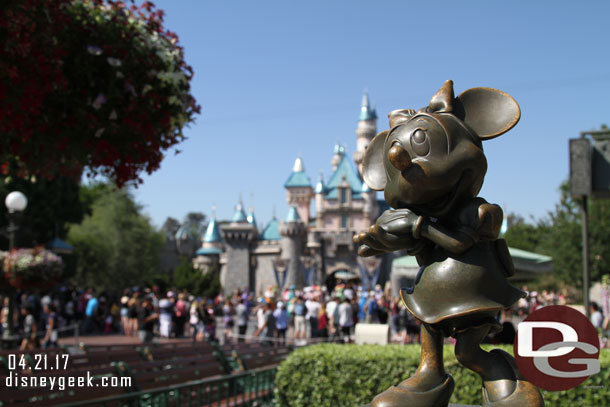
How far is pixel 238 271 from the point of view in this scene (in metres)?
51.2

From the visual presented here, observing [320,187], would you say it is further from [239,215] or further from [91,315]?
[91,315]

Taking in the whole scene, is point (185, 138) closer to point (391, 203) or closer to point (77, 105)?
point (77, 105)

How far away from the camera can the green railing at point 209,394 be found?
16.9 feet

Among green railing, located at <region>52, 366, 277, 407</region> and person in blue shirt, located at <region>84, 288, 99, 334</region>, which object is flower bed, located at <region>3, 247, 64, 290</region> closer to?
green railing, located at <region>52, 366, 277, 407</region>

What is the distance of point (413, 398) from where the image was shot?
9.73 feet

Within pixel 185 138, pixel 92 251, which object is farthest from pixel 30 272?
pixel 92 251

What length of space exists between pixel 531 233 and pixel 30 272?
Answer: 5339 centimetres

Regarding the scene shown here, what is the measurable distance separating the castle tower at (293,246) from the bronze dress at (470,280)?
1840 inches

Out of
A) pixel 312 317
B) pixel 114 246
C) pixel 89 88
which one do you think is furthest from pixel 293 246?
pixel 89 88

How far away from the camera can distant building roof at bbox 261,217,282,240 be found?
178 ft

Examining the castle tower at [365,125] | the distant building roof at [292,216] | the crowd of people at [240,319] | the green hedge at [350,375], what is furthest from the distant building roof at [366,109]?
the green hedge at [350,375]

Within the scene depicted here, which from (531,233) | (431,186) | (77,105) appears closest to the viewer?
(431,186)

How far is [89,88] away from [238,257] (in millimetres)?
47255

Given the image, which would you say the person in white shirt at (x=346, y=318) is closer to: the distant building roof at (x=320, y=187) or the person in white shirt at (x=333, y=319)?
the person in white shirt at (x=333, y=319)
